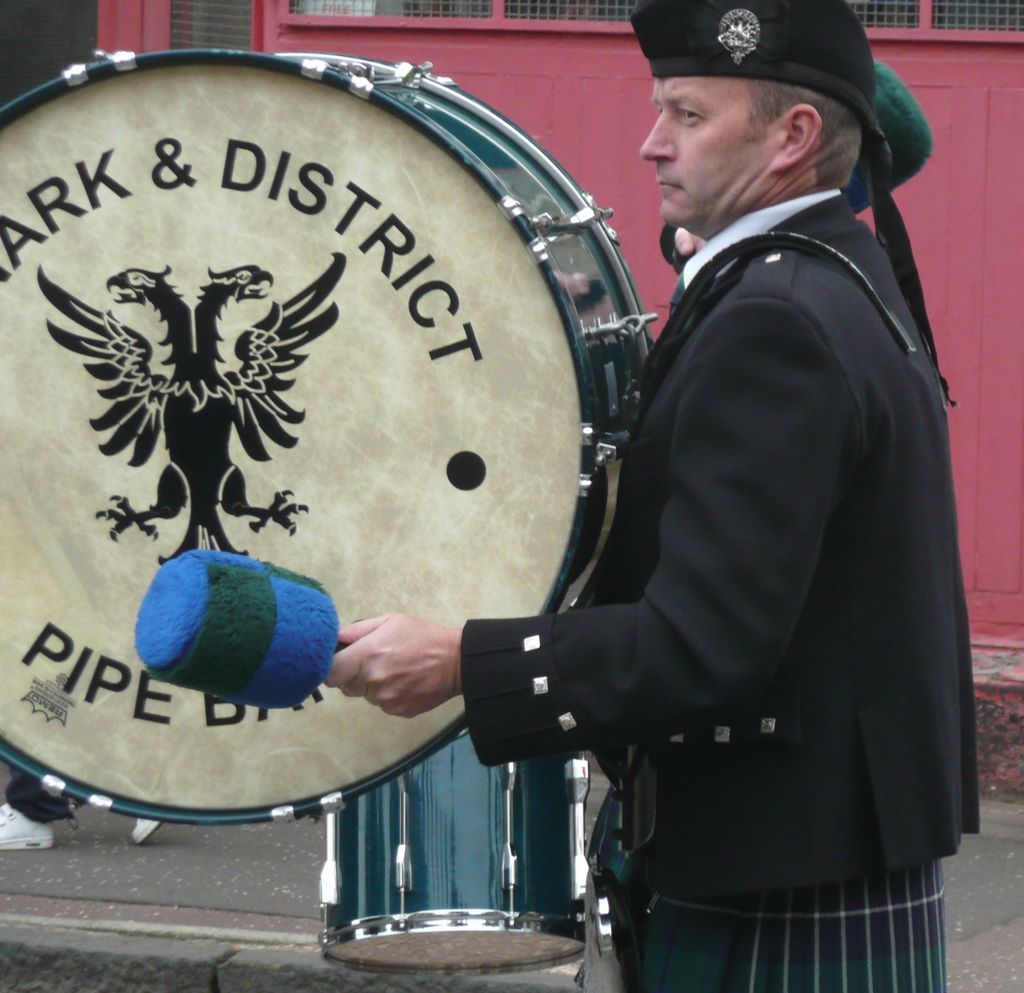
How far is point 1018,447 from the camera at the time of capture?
5.57 meters

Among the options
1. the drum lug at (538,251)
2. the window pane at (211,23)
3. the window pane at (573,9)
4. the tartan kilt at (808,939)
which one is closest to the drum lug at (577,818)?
the drum lug at (538,251)

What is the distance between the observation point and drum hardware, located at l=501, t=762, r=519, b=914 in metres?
3.00

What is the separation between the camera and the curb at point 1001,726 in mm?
5449

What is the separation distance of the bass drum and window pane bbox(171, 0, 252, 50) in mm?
3650

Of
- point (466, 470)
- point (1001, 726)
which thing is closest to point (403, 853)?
point (466, 470)

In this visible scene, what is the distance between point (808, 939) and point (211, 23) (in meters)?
4.83

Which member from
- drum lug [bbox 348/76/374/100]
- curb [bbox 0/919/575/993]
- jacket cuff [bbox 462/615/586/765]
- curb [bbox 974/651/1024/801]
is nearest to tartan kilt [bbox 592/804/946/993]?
jacket cuff [bbox 462/615/586/765]

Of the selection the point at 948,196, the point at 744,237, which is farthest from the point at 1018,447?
the point at 744,237

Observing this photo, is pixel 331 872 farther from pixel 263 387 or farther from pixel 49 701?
pixel 263 387

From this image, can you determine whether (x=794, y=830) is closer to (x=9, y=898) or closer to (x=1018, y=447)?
(x=9, y=898)

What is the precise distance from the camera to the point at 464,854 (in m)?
3.03

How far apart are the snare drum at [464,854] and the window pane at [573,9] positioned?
3226mm

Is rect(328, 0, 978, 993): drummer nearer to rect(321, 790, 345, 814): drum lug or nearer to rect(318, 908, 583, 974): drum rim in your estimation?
rect(321, 790, 345, 814): drum lug

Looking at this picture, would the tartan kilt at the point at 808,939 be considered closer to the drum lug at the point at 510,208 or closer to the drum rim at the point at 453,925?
the drum lug at the point at 510,208
